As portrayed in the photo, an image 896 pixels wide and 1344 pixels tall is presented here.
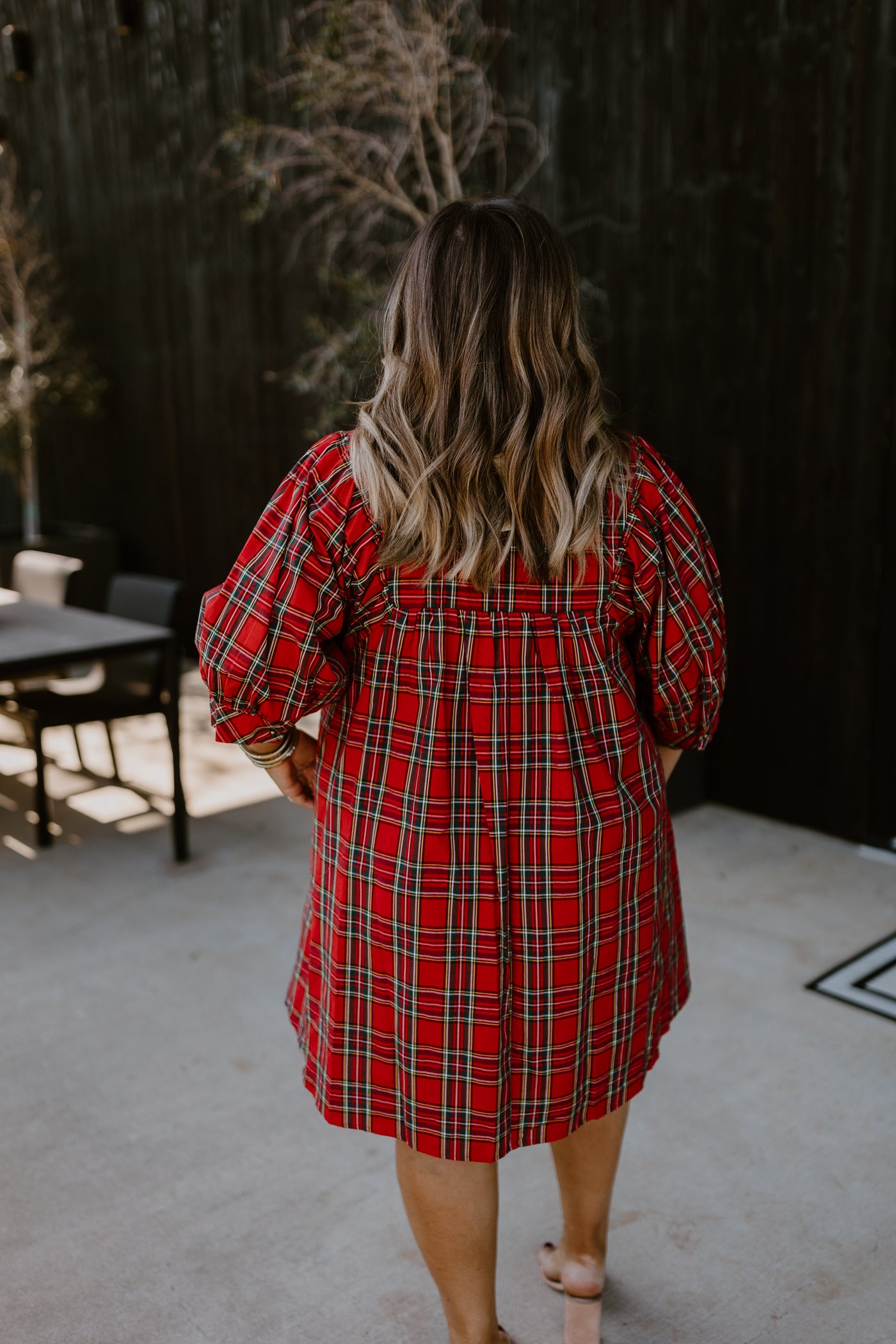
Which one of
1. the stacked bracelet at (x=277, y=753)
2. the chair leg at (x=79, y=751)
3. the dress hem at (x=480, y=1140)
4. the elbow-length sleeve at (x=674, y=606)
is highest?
the elbow-length sleeve at (x=674, y=606)

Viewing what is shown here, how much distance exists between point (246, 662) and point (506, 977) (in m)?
0.48

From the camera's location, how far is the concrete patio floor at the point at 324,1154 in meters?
1.77

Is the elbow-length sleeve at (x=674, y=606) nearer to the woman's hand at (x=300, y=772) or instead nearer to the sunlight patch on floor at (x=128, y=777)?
the woman's hand at (x=300, y=772)

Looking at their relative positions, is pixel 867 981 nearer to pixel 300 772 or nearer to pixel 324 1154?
pixel 324 1154

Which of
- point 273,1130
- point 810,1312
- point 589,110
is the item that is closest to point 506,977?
point 810,1312

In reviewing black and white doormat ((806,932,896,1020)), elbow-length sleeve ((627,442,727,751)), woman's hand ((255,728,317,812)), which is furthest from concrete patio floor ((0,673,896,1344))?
elbow-length sleeve ((627,442,727,751))

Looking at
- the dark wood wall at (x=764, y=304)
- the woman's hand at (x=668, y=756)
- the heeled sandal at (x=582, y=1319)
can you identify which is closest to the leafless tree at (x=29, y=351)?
the dark wood wall at (x=764, y=304)

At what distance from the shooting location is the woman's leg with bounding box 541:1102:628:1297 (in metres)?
1.58

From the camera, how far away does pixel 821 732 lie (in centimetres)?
372

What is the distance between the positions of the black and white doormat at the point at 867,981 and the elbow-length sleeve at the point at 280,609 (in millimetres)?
1846

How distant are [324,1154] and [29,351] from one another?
250 inches

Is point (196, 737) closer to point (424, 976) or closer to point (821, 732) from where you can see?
point (821, 732)

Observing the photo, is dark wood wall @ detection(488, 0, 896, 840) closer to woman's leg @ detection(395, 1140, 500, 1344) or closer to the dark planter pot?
woman's leg @ detection(395, 1140, 500, 1344)

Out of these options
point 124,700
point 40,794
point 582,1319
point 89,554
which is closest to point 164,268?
point 89,554
